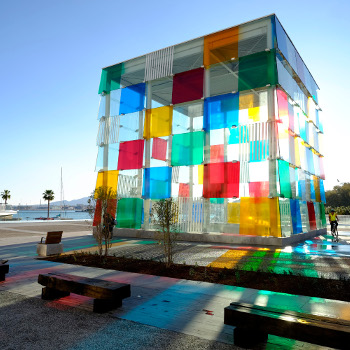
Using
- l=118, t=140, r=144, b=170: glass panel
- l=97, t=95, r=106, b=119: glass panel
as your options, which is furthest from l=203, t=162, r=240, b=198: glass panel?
l=97, t=95, r=106, b=119: glass panel

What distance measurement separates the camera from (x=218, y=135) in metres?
19.6

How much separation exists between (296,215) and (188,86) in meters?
11.4

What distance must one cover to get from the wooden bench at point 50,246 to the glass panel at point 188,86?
12.7 metres

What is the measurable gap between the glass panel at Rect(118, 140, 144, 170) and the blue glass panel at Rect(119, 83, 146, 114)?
271cm

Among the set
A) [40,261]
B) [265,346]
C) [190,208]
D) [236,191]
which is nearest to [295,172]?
[236,191]

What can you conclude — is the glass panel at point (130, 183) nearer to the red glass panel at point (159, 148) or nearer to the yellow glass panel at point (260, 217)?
the red glass panel at point (159, 148)

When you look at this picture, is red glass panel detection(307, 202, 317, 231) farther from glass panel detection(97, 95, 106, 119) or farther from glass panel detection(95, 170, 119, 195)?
glass panel detection(97, 95, 106, 119)

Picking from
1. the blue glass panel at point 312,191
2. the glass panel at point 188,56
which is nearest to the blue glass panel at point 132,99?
the glass panel at point 188,56

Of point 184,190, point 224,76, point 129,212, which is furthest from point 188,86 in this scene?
point 129,212

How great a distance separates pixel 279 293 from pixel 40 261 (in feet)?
28.6

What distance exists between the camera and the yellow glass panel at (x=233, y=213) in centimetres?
1792

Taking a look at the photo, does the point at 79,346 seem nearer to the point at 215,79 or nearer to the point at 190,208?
the point at 190,208

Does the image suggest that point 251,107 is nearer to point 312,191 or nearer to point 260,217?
point 260,217

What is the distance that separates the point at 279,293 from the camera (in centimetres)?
669
